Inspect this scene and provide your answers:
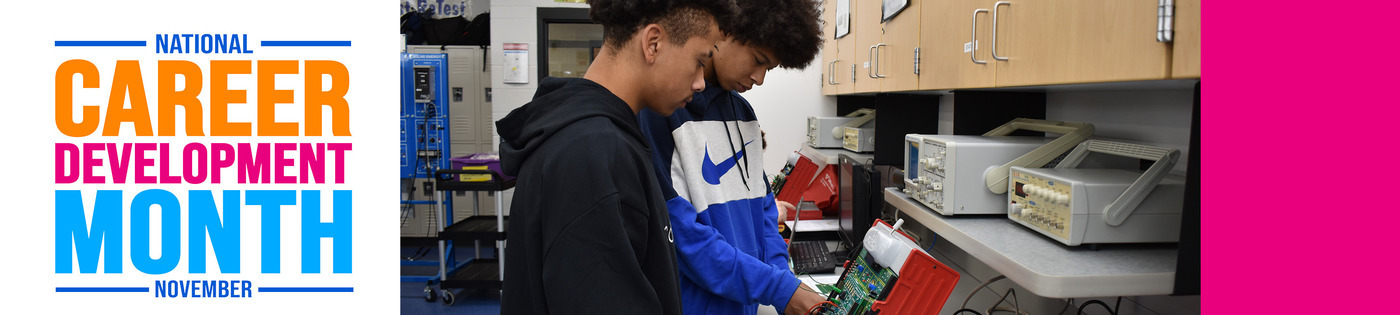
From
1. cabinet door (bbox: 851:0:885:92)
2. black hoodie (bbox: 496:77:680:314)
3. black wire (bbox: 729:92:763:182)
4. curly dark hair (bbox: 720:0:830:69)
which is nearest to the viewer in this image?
black hoodie (bbox: 496:77:680:314)

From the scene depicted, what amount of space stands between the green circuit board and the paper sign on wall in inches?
132

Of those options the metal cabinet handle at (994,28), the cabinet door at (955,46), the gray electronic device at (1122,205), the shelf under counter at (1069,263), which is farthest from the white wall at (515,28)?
the gray electronic device at (1122,205)

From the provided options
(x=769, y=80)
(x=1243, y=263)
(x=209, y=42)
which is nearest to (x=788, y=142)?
(x=769, y=80)

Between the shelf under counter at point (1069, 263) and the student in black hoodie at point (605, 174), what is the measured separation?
0.66m

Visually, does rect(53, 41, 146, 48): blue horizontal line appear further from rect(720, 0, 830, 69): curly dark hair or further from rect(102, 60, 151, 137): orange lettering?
rect(720, 0, 830, 69): curly dark hair

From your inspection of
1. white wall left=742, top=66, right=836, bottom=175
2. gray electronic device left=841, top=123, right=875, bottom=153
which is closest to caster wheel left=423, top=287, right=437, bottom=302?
white wall left=742, top=66, right=836, bottom=175

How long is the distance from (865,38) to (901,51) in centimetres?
57

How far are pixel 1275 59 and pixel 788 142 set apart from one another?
3.44 meters

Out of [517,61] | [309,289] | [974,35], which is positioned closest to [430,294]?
[517,61]

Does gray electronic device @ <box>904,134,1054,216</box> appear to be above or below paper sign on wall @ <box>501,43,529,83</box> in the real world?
below

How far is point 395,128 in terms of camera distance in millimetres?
1867

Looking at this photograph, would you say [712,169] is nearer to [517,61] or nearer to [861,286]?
[861,286]

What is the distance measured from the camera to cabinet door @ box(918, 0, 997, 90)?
4.97 ft

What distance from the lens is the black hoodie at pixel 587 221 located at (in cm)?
69
